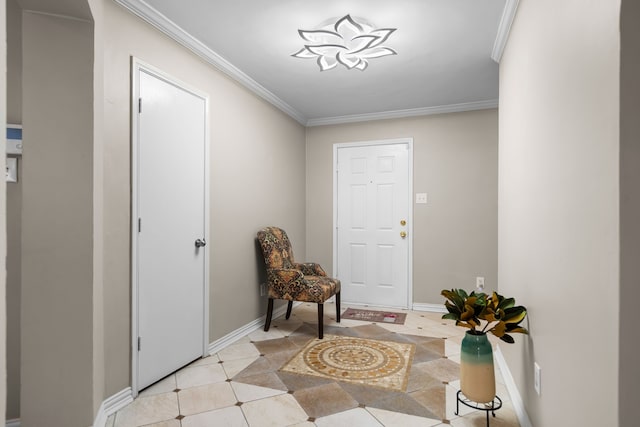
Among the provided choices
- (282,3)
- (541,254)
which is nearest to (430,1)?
(282,3)

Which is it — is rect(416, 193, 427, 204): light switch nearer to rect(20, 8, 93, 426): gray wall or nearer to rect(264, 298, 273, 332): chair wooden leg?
rect(264, 298, 273, 332): chair wooden leg

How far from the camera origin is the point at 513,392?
2.21m

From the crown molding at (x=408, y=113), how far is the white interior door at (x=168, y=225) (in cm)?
228

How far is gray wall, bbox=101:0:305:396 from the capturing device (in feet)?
6.91

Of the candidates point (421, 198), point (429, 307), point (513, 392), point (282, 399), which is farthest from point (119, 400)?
point (421, 198)

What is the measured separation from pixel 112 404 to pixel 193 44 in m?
2.53

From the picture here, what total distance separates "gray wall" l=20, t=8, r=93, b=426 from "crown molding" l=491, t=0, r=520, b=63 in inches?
96.9

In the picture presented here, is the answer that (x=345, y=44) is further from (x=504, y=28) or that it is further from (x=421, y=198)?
(x=421, y=198)

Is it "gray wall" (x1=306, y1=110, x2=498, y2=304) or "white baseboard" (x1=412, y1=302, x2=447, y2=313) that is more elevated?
"gray wall" (x1=306, y1=110, x2=498, y2=304)

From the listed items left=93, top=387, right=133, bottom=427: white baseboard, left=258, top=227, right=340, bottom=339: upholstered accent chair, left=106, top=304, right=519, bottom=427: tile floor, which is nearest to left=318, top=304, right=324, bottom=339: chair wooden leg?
left=258, top=227, right=340, bottom=339: upholstered accent chair

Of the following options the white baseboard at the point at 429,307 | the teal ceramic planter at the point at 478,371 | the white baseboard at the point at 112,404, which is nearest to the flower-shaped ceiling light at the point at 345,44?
the teal ceramic planter at the point at 478,371

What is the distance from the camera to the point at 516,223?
2.23m
